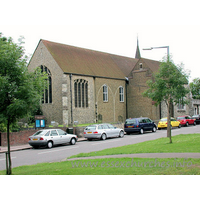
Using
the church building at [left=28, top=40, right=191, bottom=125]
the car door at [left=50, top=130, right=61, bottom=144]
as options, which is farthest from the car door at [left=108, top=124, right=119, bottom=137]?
the church building at [left=28, top=40, right=191, bottom=125]

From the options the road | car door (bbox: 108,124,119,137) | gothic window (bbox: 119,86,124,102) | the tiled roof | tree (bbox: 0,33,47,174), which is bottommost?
the road

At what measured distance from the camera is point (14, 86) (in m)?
9.85

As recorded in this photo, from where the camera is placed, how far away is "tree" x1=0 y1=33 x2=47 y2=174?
31.8 feet

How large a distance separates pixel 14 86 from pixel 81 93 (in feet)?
111

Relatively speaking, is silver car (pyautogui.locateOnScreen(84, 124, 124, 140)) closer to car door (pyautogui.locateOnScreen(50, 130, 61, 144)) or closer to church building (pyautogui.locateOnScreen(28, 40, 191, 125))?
car door (pyautogui.locateOnScreen(50, 130, 61, 144))

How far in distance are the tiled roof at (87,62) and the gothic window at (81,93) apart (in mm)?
1561

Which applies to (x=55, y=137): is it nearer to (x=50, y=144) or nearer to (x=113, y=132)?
(x=50, y=144)

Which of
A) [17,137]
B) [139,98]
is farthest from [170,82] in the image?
[139,98]

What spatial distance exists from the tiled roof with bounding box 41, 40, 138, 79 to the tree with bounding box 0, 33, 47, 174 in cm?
3109

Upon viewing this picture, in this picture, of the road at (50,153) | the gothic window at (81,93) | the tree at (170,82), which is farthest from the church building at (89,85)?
the tree at (170,82)

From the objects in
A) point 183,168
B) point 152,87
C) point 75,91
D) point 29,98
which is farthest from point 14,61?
point 75,91

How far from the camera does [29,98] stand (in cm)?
996

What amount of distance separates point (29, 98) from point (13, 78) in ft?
3.21

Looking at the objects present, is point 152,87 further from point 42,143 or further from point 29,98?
point 29,98
